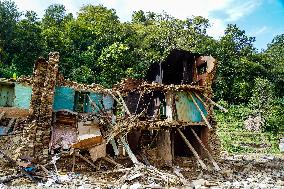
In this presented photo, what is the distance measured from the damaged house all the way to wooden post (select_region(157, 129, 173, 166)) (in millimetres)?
27

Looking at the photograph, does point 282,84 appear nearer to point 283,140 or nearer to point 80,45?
point 283,140

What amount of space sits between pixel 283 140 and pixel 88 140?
814 inches

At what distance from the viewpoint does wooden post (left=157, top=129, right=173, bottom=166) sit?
17906 millimetres

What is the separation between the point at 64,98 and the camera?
18375 mm

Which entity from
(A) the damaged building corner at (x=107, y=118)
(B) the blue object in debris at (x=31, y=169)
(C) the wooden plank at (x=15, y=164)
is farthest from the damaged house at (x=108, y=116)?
(B) the blue object in debris at (x=31, y=169)

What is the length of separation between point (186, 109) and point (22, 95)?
9.62 meters

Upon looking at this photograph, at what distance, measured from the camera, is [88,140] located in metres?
16.0

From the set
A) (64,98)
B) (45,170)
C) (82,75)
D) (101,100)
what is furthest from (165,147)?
(82,75)

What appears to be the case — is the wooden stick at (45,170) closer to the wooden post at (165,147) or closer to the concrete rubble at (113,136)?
the concrete rubble at (113,136)

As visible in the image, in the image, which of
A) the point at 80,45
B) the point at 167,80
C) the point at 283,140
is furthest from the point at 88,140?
the point at 80,45

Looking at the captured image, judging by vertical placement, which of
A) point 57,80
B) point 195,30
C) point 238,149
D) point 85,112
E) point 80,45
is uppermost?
point 195,30

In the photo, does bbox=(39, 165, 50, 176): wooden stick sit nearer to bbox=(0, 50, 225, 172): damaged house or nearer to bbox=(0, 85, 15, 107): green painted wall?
bbox=(0, 50, 225, 172): damaged house

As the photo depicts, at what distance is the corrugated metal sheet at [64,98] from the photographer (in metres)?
18.1

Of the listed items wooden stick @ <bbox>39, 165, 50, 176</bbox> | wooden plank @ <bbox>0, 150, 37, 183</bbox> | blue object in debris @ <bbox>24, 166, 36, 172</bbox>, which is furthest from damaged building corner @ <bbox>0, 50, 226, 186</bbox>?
blue object in debris @ <bbox>24, 166, 36, 172</bbox>
